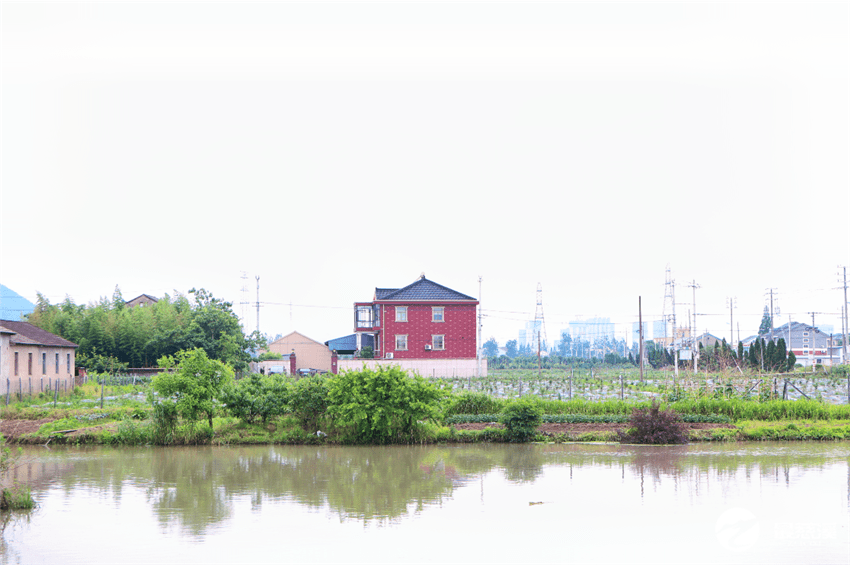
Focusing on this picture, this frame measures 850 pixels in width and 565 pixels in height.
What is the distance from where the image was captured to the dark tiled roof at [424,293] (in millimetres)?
52625

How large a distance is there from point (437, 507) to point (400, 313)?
40052 millimetres

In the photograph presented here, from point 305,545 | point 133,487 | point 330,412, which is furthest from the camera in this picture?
point 330,412

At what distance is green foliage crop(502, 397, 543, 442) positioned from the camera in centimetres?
2062

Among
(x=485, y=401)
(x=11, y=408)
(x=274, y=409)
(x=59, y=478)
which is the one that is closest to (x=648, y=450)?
(x=485, y=401)

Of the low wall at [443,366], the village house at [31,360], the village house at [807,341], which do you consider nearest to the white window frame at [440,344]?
the low wall at [443,366]

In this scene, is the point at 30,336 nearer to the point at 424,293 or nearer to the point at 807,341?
the point at 424,293

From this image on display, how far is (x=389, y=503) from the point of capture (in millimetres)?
12867

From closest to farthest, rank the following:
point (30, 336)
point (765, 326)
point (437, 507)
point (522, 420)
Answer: point (437, 507), point (522, 420), point (30, 336), point (765, 326)

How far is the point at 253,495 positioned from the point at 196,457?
5.53m

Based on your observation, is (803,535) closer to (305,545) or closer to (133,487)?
(305,545)

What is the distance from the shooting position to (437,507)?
1252cm

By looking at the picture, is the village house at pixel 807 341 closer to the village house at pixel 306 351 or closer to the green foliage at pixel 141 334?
the village house at pixel 306 351

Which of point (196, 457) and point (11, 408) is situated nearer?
point (196, 457)

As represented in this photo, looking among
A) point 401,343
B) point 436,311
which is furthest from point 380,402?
point 436,311
